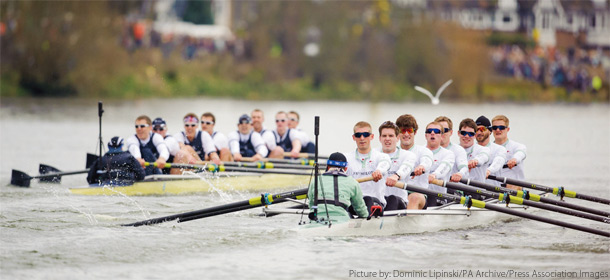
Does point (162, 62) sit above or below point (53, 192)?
above

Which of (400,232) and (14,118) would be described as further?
(14,118)

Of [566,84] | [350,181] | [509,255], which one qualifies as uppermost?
[566,84]

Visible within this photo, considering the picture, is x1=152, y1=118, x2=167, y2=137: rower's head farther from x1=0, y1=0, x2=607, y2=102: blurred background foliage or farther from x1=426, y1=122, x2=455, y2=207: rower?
x1=0, y1=0, x2=607, y2=102: blurred background foliage

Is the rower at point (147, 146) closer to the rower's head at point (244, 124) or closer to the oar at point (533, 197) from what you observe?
the rower's head at point (244, 124)

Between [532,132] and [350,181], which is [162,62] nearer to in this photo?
[532,132]

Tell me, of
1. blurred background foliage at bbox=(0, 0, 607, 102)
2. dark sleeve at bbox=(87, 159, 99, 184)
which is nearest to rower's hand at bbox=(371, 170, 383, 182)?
dark sleeve at bbox=(87, 159, 99, 184)

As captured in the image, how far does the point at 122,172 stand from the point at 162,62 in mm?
27086

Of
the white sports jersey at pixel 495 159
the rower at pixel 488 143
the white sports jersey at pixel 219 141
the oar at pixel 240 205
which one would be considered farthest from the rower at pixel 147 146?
the white sports jersey at pixel 495 159

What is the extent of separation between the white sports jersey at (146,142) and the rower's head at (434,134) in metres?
4.52

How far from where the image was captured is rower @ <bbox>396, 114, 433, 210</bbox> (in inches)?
452

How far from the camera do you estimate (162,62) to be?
133 ft

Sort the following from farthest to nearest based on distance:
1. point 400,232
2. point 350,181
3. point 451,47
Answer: point 451,47
point 400,232
point 350,181

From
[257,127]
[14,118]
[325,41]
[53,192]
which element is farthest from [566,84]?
[53,192]

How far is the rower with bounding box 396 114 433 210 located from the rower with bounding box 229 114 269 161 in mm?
4916
